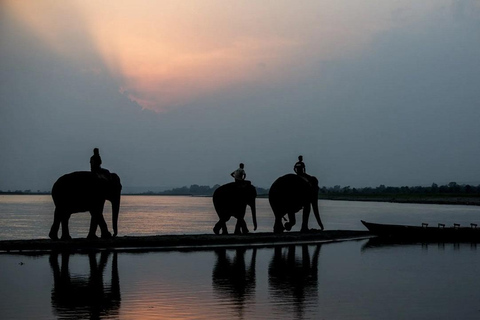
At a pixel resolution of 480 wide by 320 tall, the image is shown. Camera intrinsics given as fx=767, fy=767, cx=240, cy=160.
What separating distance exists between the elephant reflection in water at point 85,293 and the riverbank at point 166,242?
351cm

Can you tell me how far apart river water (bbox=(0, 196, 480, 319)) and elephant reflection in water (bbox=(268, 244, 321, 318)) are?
2 centimetres

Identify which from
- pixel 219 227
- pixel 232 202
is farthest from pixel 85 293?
pixel 219 227

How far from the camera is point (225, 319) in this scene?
1269 centimetres

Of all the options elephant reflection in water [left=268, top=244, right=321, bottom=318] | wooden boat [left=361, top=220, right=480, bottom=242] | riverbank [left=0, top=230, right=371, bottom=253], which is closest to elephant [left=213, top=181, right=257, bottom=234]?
riverbank [left=0, top=230, right=371, bottom=253]

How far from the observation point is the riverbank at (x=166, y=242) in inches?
933

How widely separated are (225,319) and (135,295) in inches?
122

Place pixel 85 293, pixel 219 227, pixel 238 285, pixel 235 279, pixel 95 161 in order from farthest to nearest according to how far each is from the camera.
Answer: pixel 219 227 < pixel 95 161 < pixel 235 279 < pixel 238 285 < pixel 85 293

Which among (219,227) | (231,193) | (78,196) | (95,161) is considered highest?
(95,161)

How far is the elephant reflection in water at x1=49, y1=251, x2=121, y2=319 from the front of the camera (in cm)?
1321

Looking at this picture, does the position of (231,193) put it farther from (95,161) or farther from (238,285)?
(238,285)

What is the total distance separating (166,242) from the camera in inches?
1031

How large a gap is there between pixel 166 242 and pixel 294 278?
8.67 metres

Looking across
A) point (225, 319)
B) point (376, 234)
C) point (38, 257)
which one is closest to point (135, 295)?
point (225, 319)

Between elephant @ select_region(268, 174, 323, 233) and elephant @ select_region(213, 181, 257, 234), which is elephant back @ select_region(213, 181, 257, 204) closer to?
elephant @ select_region(213, 181, 257, 234)
